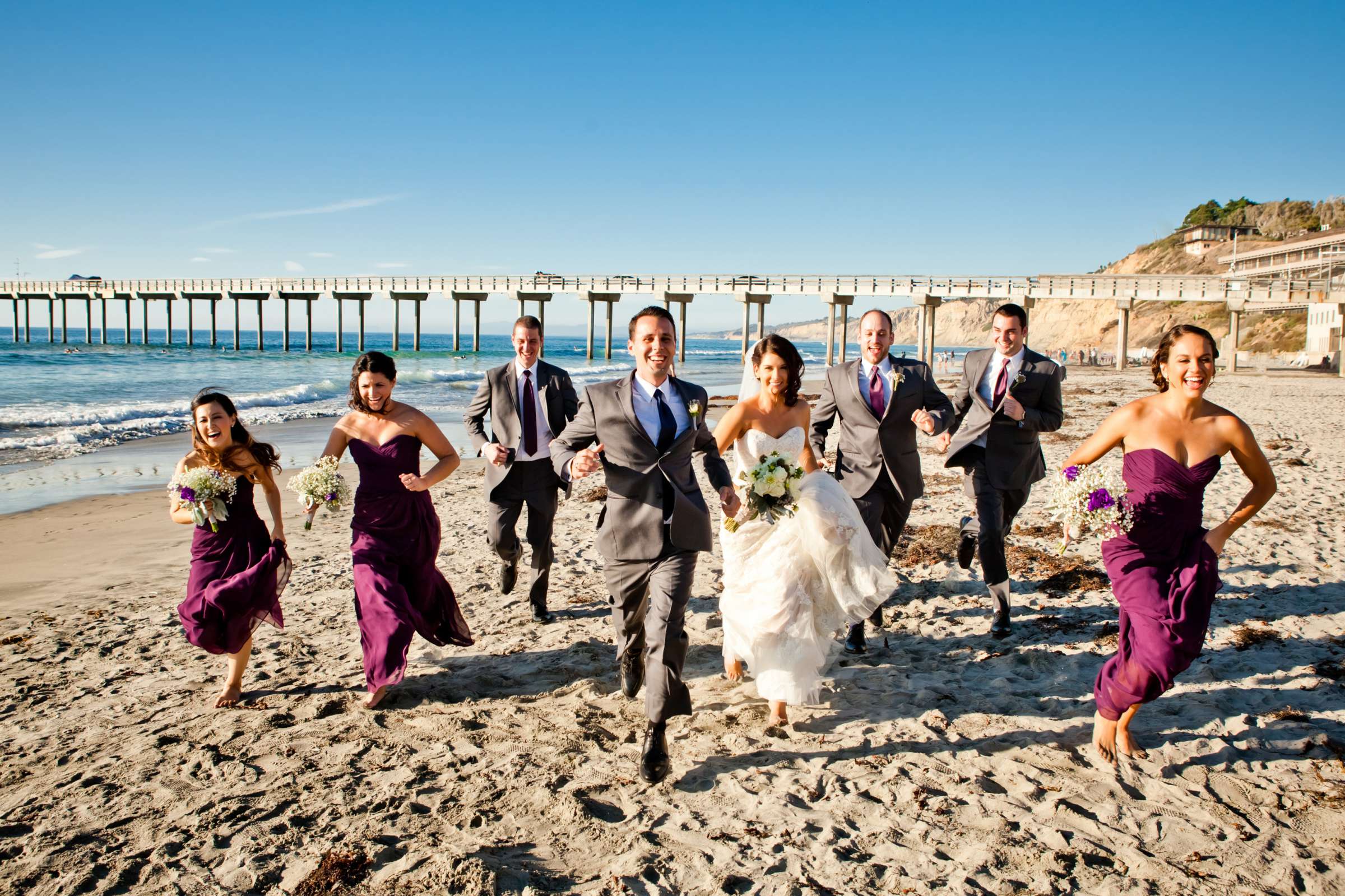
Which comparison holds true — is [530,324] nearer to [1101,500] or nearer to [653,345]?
[653,345]

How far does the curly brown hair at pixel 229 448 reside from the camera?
15.6 feet

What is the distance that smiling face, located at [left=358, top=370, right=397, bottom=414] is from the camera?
4809 mm

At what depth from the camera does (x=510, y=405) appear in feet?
21.6

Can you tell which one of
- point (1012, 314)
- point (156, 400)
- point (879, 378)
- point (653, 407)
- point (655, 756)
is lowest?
point (655, 756)

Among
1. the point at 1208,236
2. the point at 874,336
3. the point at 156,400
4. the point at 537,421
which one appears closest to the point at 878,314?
the point at 874,336

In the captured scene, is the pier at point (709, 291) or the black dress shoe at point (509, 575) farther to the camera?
the pier at point (709, 291)

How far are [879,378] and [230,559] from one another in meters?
4.23

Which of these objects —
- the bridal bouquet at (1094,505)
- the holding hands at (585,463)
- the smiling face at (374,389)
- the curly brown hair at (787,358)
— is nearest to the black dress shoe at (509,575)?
the smiling face at (374,389)

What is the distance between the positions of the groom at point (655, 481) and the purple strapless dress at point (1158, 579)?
6.30 feet

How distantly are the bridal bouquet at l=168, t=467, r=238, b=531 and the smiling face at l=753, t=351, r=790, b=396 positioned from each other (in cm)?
303

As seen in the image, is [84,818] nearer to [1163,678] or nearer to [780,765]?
[780,765]

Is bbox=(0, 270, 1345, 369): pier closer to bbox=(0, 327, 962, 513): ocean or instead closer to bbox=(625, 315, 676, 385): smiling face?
bbox=(0, 327, 962, 513): ocean

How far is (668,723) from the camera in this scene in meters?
4.66

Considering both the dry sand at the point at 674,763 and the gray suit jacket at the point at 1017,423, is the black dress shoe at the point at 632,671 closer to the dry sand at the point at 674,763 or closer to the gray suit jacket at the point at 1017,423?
the dry sand at the point at 674,763
